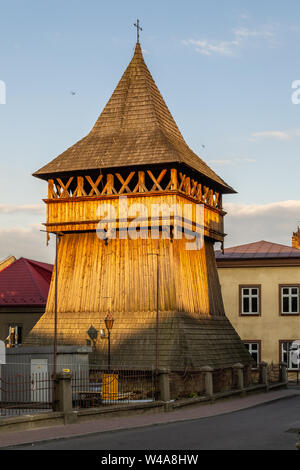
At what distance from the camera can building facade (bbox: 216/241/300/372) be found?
55.5m

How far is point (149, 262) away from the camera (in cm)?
4109

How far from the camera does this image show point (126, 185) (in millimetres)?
41531

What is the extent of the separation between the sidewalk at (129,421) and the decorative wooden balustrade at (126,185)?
1105 centimetres

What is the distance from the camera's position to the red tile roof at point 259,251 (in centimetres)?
5656

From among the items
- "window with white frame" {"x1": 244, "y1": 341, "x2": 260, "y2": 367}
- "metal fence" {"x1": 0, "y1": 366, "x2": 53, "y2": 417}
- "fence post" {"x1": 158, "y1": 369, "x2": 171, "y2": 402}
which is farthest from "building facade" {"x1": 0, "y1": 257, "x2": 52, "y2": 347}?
"fence post" {"x1": 158, "y1": 369, "x2": 171, "y2": 402}

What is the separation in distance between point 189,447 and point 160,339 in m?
20.2

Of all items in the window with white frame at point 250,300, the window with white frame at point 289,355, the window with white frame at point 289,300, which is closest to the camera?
the window with white frame at point 289,355

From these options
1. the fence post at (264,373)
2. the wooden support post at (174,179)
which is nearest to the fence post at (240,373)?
the fence post at (264,373)

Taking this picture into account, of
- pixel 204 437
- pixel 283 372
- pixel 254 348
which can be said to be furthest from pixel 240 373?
pixel 204 437

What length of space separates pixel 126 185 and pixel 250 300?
1853cm

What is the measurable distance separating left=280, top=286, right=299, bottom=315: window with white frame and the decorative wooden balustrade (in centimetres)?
1197

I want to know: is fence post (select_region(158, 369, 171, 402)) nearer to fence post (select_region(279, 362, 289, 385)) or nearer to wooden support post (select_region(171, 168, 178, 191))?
wooden support post (select_region(171, 168, 178, 191))

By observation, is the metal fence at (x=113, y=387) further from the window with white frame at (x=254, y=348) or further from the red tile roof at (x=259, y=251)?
the red tile roof at (x=259, y=251)
